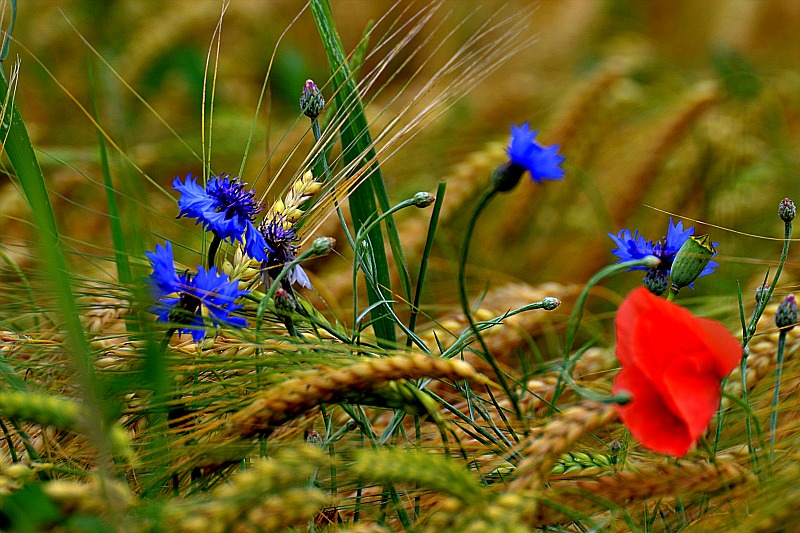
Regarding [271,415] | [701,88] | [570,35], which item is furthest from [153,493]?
[570,35]

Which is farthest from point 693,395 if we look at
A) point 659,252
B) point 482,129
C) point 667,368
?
point 482,129

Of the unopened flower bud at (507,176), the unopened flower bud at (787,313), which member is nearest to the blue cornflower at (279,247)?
the unopened flower bud at (507,176)

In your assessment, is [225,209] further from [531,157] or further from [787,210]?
[787,210]

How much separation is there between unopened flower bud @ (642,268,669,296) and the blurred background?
0.24 meters

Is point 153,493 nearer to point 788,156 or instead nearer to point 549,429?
point 549,429

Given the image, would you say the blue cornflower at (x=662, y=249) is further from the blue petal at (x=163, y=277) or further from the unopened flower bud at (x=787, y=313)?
the blue petal at (x=163, y=277)

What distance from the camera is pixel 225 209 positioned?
15.8 inches

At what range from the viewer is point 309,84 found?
441 mm

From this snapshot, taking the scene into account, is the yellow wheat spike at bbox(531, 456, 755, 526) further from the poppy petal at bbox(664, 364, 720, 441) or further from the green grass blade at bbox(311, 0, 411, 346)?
the green grass blade at bbox(311, 0, 411, 346)

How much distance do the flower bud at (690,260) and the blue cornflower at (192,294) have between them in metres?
0.22

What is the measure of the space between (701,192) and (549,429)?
795mm

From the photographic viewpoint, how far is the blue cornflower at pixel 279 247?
0.40 m

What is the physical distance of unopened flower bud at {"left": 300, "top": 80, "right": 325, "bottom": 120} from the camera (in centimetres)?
45

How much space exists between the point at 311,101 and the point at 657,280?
22cm
